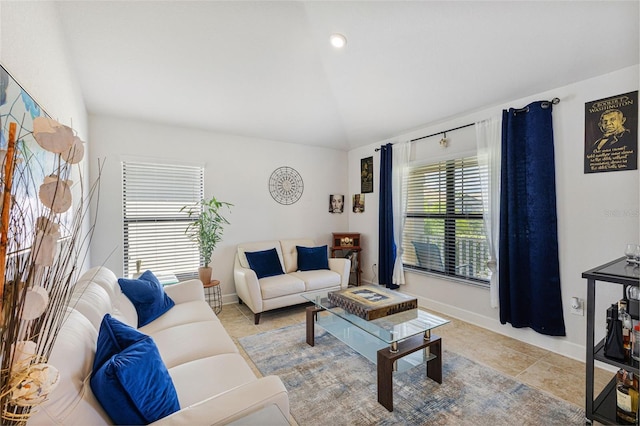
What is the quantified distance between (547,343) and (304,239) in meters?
2.97

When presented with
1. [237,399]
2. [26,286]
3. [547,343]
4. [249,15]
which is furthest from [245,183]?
[547,343]

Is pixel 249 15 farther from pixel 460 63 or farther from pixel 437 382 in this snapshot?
pixel 437 382

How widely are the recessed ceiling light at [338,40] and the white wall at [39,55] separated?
2027 mm

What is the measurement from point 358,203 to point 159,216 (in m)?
3.00

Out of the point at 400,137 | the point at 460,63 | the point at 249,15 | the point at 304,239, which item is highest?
the point at 249,15

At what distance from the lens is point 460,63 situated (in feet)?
8.04

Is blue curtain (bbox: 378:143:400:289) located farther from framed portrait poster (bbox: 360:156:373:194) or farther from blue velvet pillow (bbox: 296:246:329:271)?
blue velvet pillow (bbox: 296:246:329:271)

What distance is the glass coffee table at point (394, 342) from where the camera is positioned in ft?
5.71

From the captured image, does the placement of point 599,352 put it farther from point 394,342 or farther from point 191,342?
point 191,342

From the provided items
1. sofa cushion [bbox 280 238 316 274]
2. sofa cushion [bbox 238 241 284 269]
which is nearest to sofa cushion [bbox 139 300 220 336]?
sofa cushion [bbox 238 241 284 269]

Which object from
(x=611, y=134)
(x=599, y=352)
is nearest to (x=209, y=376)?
(x=599, y=352)

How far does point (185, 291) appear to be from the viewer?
2.51m

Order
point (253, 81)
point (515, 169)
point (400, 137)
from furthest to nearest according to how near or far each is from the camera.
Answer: point (400, 137)
point (253, 81)
point (515, 169)

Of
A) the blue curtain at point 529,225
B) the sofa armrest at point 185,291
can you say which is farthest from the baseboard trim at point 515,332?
the sofa armrest at point 185,291
